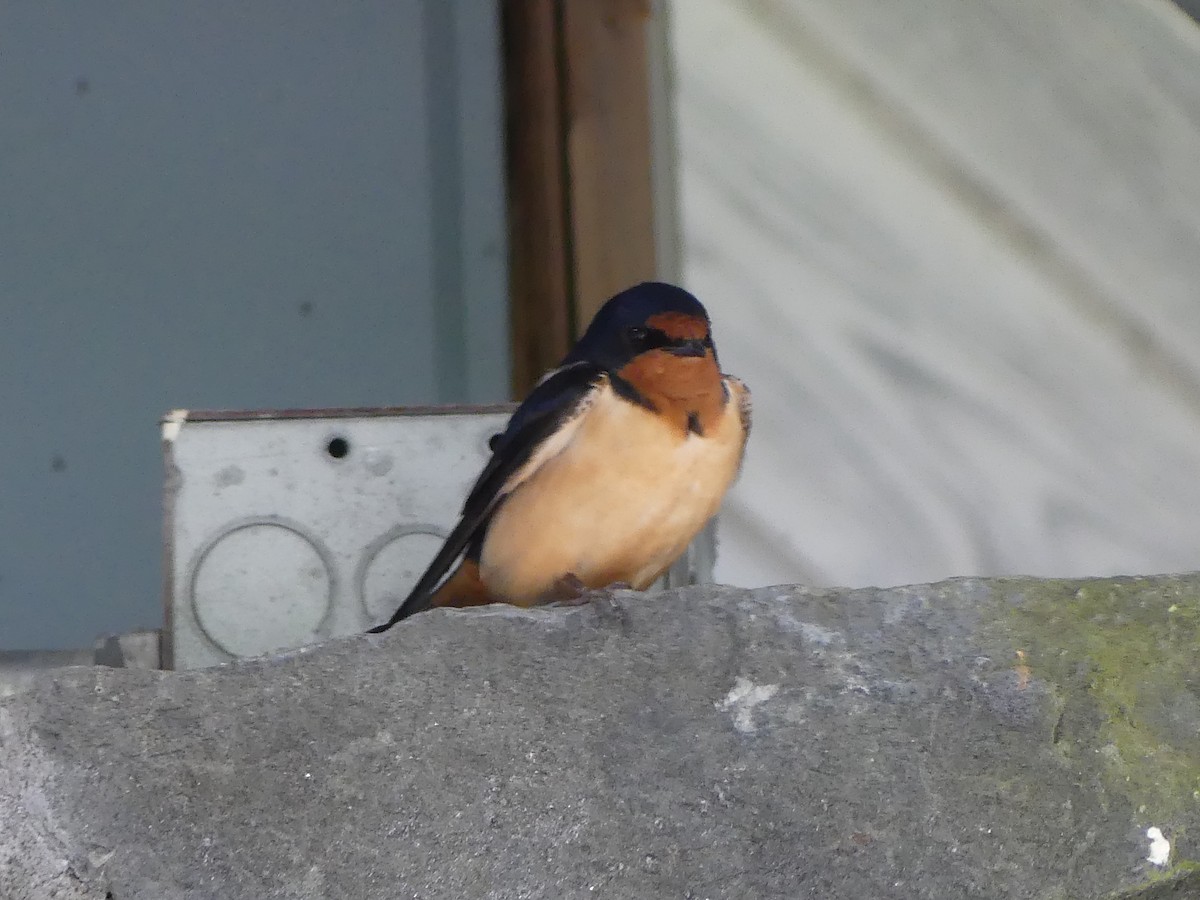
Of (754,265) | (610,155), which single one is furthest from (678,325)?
(610,155)

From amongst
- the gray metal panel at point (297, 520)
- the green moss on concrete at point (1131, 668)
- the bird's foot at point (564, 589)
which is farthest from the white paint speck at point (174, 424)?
Result: the green moss on concrete at point (1131, 668)

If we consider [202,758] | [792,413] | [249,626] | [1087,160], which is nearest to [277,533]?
[249,626]

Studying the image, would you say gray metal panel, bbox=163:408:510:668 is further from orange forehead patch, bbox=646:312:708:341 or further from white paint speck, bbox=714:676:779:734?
white paint speck, bbox=714:676:779:734

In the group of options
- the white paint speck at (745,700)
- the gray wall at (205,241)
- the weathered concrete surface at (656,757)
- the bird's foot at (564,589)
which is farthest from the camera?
the gray wall at (205,241)

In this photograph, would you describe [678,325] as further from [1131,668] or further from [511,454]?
[1131,668]

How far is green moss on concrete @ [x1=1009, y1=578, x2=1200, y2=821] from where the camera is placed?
0.99 metres

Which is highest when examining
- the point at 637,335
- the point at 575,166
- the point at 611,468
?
the point at 575,166

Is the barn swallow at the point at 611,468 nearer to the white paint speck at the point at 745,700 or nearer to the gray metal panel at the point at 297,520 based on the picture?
the gray metal panel at the point at 297,520

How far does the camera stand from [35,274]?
2109mm

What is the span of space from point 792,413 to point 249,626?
0.76m

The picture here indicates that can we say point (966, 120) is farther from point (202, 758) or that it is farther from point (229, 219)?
point (202, 758)

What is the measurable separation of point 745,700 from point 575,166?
1.14 m

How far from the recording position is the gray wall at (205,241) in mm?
2061

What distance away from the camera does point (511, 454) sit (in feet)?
4.26
